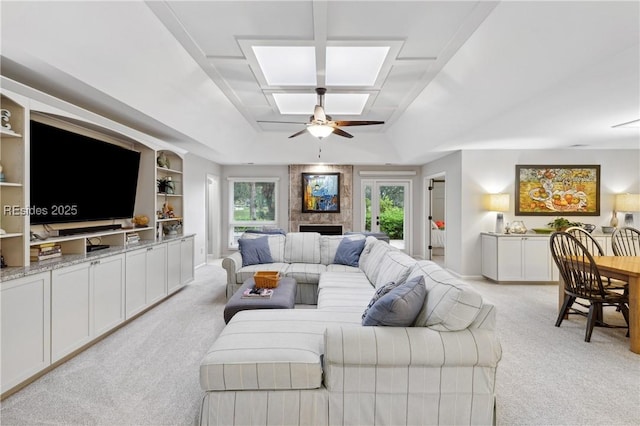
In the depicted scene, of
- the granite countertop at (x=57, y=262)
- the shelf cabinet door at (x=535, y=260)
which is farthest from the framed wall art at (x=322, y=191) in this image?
the granite countertop at (x=57, y=262)

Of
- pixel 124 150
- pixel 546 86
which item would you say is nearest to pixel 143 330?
pixel 124 150

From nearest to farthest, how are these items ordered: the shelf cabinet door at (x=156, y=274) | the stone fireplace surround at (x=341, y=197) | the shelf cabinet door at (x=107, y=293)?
the shelf cabinet door at (x=107, y=293)
the shelf cabinet door at (x=156, y=274)
the stone fireplace surround at (x=341, y=197)

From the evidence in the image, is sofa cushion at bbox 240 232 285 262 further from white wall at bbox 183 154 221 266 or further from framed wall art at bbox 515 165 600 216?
framed wall art at bbox 515 165 600 216

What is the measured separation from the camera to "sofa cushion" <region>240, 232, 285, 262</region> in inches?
184

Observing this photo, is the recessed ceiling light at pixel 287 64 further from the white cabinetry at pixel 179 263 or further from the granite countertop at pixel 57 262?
the white cabinetry at pixel 179 263

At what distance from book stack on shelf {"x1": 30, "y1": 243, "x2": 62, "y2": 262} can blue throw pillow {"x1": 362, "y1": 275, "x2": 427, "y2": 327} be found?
2.65 m

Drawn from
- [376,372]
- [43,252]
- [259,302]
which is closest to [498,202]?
[259,302]

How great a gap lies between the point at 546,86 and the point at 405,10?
58.2 inches

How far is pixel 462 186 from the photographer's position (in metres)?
5.74

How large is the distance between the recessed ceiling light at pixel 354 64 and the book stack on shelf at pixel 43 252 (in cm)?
305

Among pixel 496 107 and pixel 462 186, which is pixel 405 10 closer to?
pixel 496 107

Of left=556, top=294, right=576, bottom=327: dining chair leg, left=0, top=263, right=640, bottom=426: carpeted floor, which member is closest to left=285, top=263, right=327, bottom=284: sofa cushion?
left=0, top=263, right=640, bottom=426: carpeted floor

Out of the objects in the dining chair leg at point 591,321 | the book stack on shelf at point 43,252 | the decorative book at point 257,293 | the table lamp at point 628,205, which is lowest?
the dining chair leg at point 591,321

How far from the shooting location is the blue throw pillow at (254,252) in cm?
448
